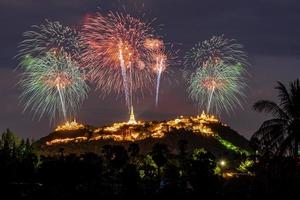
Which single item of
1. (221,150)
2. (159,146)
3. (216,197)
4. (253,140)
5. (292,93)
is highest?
(221,150)

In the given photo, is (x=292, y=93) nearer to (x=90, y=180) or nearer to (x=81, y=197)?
(x=81, y=197)

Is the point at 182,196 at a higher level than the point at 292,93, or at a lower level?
lower

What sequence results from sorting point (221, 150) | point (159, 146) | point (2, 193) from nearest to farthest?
1. point (2, 193)
2. point (159, 146)
3. point (221, 150)

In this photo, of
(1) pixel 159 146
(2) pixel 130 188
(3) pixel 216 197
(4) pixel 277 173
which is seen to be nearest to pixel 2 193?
(2) pixel 130 188

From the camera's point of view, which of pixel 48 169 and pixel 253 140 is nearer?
pixel 253 140

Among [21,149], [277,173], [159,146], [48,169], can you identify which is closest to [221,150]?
[21,149]

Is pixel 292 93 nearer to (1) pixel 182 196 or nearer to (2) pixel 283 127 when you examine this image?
(2) pixel 283 127

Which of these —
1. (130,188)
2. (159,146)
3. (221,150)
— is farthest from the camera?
(221,150)

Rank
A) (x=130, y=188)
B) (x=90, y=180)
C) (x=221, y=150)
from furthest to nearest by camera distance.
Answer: (x=221, y=150), (x=90, y=180), (x=130, y=188)

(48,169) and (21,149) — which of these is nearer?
(48,169)
